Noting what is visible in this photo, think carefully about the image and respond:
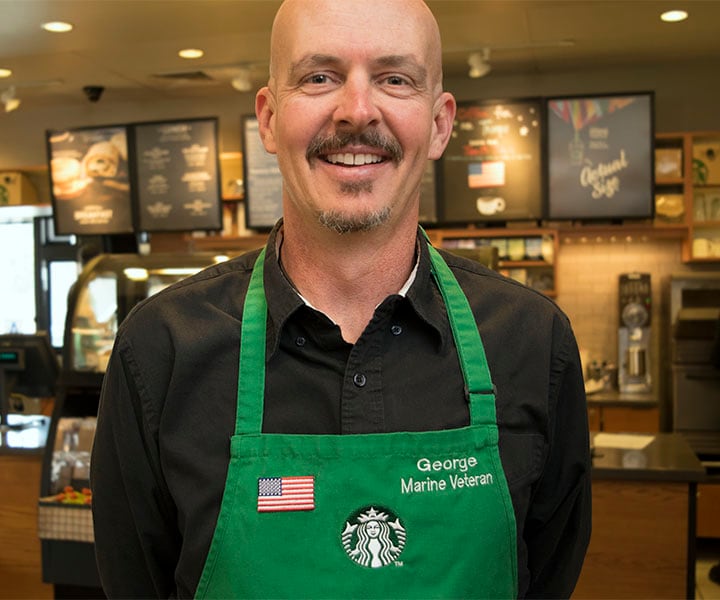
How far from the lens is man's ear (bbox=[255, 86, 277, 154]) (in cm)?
145

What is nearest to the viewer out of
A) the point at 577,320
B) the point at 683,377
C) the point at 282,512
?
the point at 282,512

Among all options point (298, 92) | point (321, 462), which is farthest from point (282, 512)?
point (298, 92)

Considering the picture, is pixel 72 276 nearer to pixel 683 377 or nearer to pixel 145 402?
pixel 683 377

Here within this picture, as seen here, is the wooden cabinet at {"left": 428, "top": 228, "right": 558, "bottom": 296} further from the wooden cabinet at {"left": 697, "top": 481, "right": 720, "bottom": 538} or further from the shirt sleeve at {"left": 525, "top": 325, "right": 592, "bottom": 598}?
the shirt sleeve at {"left": 525, "top": 325, "right": 592, "bottom": 598}

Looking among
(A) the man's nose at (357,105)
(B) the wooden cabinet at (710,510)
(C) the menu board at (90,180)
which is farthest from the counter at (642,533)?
(C) the menu board at (90,180)

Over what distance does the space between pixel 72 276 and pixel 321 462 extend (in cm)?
733

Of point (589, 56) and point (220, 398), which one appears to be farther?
point (589, 56)

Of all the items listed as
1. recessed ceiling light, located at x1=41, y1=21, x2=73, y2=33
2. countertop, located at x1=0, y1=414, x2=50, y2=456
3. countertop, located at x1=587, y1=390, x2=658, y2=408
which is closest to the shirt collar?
countertop, located at x1=0, y1=414, x2=50, y2=456

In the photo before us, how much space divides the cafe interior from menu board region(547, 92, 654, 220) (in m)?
0.01

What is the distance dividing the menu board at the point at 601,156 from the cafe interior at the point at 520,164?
1cm

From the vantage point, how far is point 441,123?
151 centimetres

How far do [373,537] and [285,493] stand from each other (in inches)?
5.6

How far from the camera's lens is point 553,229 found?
5941 mm

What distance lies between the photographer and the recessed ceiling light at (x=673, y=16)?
5020 millimetres
